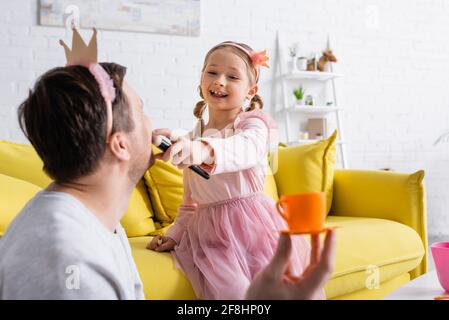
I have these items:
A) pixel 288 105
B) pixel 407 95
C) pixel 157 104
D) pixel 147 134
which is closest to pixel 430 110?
pixel 407 95

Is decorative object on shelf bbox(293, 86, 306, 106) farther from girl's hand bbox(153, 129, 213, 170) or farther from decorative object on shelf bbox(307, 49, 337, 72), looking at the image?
girl's hand bbox(153, 129, 213, 170)

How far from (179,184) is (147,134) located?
3.93 feet

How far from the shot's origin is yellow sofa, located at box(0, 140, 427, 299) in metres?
1.30

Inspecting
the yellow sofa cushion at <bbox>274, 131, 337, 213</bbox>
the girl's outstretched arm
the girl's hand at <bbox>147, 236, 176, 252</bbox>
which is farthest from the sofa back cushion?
the girl's outstretched arm

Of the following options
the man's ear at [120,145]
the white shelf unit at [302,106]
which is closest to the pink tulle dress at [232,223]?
the man's ear at [120,145]

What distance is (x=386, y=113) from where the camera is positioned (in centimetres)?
416

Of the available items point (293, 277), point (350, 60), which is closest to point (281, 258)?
point (293, 277)

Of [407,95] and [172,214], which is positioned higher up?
[407,95]

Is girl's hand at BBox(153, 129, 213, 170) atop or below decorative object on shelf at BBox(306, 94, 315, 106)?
below

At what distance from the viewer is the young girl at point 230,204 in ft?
3.76

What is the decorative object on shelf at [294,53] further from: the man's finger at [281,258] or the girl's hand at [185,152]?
the man's finger at [281,258]

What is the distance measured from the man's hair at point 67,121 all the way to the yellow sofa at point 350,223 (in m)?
0.64

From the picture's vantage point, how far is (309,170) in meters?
2.28
